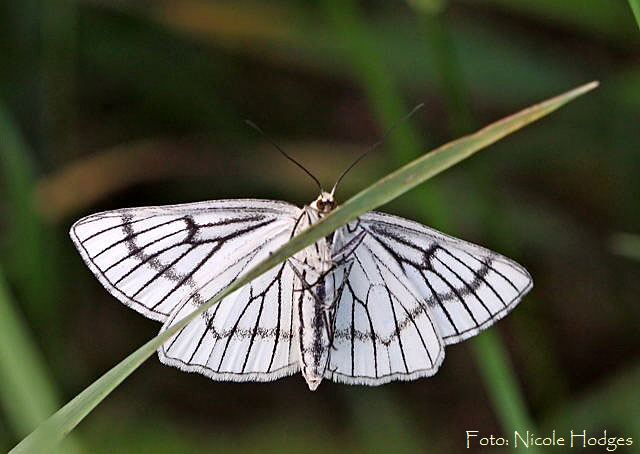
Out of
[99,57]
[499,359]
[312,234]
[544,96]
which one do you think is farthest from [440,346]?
[99,57]

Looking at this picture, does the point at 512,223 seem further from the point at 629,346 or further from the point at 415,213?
the point at 629,346

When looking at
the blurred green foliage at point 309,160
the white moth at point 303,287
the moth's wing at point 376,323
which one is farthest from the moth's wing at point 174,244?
the blurred green foliage at point 309,160

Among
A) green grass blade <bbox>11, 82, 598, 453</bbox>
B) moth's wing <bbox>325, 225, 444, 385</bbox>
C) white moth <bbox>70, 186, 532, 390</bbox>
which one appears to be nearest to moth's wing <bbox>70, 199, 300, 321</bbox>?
white moth <bbox>70, 186, 532, 390</bbox>

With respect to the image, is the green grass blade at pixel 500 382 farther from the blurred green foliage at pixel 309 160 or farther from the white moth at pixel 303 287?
the blurred green foliage at pixel 309 160

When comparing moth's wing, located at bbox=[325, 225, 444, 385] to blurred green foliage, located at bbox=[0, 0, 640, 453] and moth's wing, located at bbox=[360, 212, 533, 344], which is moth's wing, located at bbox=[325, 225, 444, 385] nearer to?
moth's wing, located at bbox=[360, 212, 533, 344]

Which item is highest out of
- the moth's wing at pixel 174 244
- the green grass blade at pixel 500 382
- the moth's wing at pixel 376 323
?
the moth's wing at pixel 174 244

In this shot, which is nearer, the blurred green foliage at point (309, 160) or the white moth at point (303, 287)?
the white moth at point (303, 287)

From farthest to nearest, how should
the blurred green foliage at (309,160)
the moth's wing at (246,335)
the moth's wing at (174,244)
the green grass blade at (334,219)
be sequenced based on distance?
the blurred green foliage at (309,160) → the moth's wing at (246,335) → the moth's wing at (174,244) → the green grass blade at (334,219)

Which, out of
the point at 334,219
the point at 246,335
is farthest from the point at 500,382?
the point at 334,219

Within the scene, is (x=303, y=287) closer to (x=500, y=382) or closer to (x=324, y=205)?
(x=324, y=205)
